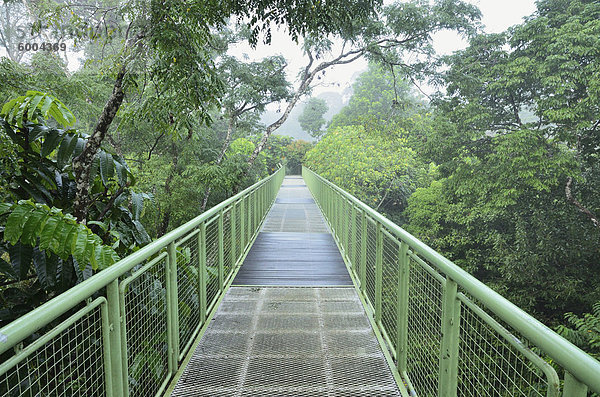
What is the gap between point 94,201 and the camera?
3152mm

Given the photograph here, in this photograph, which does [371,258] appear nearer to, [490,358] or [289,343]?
[289,343]

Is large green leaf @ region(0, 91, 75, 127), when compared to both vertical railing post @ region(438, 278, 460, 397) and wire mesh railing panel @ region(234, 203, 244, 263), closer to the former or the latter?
vertical railing post @ region(438, 278, 460, 397)

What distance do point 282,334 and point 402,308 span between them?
1.26 m

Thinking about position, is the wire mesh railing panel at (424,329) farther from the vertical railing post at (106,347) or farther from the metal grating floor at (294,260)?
the metal grating floor at (294,260)

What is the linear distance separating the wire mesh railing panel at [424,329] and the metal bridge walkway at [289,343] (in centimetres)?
22

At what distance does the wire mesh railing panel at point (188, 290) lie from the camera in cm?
311

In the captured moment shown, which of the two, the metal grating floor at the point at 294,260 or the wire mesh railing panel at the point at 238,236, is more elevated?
the wire mesh railing panel at the point at 238,236

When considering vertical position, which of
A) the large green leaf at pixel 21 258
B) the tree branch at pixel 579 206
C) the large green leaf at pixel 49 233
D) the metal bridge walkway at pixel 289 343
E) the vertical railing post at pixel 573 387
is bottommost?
the metal bridge walkway at pixel 289 343

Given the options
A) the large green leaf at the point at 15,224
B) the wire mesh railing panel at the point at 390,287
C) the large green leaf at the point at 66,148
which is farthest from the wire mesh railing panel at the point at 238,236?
the large green leaf at the point at 15,224

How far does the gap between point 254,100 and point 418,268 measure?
13.1 m

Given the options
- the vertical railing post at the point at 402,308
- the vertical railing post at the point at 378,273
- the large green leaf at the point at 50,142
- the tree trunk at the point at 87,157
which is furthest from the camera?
the vertical railing post at the point at 378,273

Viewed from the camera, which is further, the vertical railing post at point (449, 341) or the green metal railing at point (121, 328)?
the vertical railing post at point (449, 341)

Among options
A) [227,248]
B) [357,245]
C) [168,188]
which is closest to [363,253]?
[357,245]

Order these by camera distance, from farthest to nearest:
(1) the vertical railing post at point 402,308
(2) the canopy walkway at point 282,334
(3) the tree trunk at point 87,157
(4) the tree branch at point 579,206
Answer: (4) the tree branch at point 579,206
(3) the tree trunk at point 87,157
(1) the vertical railing post at point 402,308
(2) the canopy walkway at point 282,334
